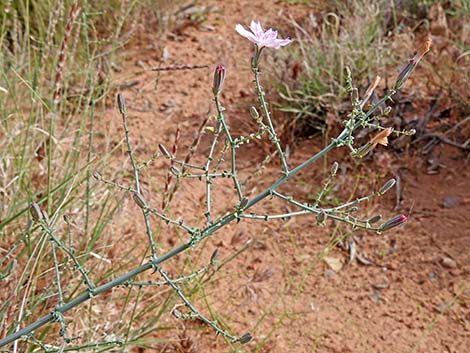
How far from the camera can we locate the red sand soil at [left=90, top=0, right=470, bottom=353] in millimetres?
2309

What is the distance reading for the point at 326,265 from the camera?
8.58ft

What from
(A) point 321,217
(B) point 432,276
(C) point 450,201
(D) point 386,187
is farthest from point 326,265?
(A) point 321,217

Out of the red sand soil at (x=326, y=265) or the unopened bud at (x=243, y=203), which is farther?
the red sand soil at (x=326, y=265)

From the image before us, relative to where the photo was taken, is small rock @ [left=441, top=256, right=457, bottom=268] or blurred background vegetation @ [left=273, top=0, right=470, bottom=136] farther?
blurred background vegetation @ [left=273, top=0, right=470, bottom=136]

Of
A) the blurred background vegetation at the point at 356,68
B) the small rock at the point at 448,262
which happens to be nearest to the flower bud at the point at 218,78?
the small rock at the point at 448,262

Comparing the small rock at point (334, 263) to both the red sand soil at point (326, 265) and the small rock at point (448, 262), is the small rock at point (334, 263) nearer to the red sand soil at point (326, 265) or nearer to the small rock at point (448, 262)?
the red sand soil at point (326, 265)

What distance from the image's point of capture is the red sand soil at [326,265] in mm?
2309

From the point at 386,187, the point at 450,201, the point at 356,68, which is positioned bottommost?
the point at 450,201

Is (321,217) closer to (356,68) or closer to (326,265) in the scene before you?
(326,265)

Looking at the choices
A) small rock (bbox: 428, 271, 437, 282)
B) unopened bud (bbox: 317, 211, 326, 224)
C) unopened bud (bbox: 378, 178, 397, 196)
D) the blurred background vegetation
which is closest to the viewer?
unopened bud (bbox: 317, 211, 326, 224)

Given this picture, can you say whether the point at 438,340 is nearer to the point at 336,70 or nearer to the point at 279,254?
the point at 279,254

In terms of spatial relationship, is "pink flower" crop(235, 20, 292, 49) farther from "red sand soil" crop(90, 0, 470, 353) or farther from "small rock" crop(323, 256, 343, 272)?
"small rock" crop(323, 256, 343, 272)

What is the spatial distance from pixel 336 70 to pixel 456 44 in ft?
1.79

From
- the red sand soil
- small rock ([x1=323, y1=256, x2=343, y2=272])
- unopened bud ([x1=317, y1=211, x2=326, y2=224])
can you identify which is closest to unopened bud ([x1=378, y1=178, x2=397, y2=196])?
unopened bud ([x1=317, y1=211, x2=326, y2=224])
